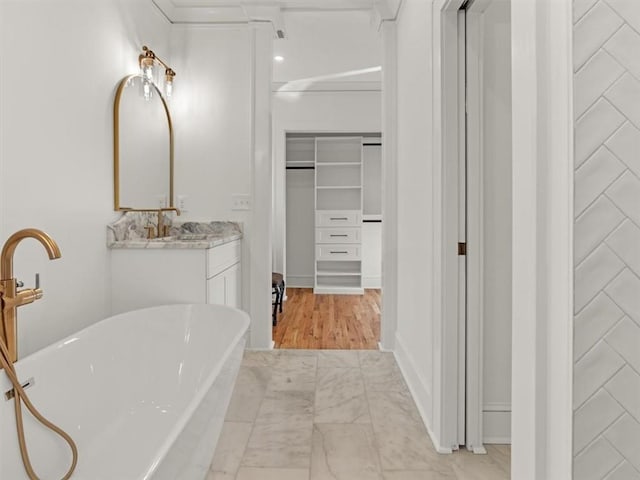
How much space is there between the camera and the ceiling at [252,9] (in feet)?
11.0

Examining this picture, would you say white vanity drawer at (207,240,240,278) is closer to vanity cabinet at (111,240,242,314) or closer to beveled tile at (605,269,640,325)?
vanity cabinet at (111,240,242,314)

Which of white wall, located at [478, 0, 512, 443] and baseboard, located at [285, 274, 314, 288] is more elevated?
white wall, located at [478, 0, 512, 443]

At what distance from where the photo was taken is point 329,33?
400 centimetres

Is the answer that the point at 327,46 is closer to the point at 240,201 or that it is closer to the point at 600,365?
the point at 240,201

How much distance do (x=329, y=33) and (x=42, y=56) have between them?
2640mm

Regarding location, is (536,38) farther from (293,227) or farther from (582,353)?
(293,227)

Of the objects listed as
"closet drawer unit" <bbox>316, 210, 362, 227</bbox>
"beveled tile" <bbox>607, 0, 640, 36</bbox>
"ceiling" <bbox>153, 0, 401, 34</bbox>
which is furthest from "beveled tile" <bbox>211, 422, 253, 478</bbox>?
"closet drawer unit" <bbox>316, 210, 362, 227</bbox>

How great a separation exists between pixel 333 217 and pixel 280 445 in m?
4.70

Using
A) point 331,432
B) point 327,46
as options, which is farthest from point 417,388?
point 327,46

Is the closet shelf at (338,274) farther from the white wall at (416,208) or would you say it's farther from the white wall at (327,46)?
the white wall at (416,208)

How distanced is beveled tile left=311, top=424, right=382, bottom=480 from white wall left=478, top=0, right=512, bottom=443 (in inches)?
22.8

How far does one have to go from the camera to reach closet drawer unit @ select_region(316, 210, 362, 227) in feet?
21.4

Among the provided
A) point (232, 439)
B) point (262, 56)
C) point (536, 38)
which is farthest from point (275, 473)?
point (262, 56)

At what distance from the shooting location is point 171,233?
3.52 metres
